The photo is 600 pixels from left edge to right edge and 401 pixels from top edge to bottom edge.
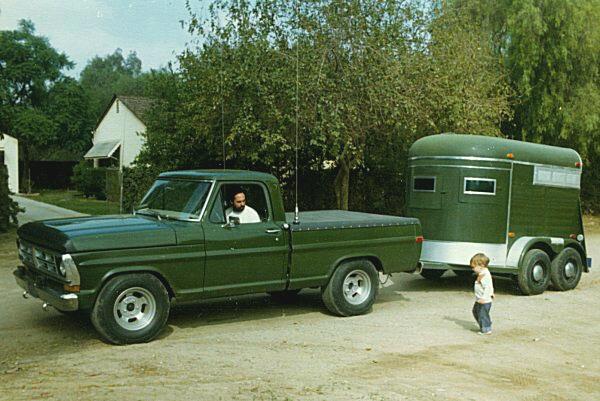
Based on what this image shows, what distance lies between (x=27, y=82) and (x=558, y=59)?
4147 cm

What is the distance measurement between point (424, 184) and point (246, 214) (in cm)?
413

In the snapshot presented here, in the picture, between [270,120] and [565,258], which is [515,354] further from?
[270,120]

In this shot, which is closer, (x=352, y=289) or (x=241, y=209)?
(x=241, y=209)

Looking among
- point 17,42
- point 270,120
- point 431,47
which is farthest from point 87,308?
point 17,42

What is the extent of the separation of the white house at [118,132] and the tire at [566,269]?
2908 centimetres

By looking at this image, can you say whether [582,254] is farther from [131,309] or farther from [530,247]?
[131,309]

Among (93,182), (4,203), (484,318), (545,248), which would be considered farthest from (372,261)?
(93,182)

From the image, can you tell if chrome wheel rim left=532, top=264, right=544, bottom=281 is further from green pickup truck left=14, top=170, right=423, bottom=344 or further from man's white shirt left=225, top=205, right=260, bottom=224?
man's white shirt left=225, top=205, right=260, bottom=224

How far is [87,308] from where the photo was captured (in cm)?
723

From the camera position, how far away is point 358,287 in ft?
31.4

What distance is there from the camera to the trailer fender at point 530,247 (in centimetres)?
1136

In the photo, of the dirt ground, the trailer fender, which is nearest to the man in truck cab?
the dirt ground

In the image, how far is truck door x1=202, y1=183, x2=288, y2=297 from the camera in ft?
26.7

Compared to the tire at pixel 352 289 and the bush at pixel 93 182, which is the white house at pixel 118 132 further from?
the tire at pixel 352 289
